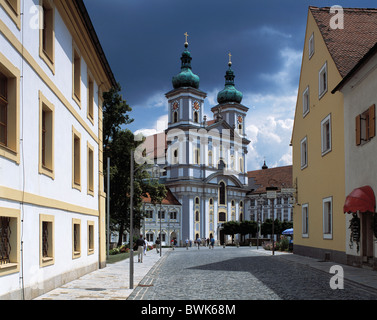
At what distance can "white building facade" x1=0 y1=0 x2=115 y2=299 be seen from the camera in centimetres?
1030

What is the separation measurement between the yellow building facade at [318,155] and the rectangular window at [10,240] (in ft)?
49.6

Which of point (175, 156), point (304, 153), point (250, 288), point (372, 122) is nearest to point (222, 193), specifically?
point (175, 156)

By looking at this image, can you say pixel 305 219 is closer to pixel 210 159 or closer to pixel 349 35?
pixel 349 35

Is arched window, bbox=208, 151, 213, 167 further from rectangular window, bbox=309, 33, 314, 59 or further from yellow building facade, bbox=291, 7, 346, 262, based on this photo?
rectangular window, bbox=309, 33, 314, 59

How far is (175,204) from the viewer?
281 feet

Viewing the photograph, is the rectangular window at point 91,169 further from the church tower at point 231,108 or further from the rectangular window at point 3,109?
the church tower at point 231,108

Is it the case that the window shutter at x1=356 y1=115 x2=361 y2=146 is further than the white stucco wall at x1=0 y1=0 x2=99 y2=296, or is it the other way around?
the window shutter at x1=356 y1=115 x2=361 y2=146

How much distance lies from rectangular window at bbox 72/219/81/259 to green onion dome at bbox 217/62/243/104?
86048 millimetres

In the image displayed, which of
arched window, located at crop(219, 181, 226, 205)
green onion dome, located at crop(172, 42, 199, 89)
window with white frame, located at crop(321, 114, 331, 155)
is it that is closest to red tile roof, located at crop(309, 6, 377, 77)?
window with white frame, located at crop(321, 114, 331, 155)

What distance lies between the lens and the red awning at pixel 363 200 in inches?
709

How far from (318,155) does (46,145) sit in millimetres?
16613

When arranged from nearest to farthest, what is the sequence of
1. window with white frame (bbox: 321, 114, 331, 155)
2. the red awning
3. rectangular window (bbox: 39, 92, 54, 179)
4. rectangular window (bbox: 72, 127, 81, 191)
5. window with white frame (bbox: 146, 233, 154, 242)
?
rectangular window (bbox: 39, 92, 54, 179), rectangular window (bbox: 72, 127, 81, 191), the red awning, window with white frame (bbox: 321, 114, 331, 155), window with white frame (bbox: 146, 233, 154, 242)

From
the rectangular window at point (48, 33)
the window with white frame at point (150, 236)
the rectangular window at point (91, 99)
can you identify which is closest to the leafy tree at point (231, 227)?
the window with white frame at point (150, 236)
